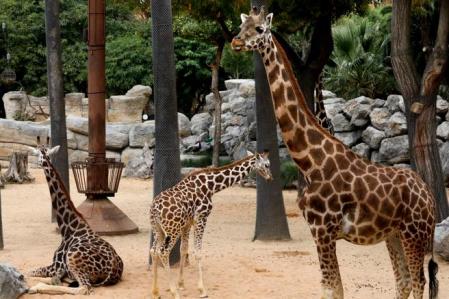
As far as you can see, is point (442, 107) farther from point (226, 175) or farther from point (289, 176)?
point (226, 175)

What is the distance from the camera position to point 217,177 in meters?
9.48

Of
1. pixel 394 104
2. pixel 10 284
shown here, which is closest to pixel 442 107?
pixel 394 104

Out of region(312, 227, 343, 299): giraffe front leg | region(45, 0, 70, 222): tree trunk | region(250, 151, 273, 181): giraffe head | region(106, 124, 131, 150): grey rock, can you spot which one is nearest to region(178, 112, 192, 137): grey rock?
region(106, 124, 131, 150): grey rock

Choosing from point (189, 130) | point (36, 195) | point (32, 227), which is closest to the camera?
point (32, 227)

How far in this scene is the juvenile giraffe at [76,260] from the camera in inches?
351

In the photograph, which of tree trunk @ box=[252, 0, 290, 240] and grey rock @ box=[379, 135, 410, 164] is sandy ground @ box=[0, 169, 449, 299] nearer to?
tree trunk @ box=[252, 0, 290, 240]

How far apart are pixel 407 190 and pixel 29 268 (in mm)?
5170

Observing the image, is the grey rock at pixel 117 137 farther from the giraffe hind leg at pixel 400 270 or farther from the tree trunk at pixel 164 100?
the giraffe hind leg at pixel 400 270

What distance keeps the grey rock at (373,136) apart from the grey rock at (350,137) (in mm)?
347

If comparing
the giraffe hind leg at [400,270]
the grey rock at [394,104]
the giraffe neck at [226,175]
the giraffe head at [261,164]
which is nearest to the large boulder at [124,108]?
the grey rock at [394,104]

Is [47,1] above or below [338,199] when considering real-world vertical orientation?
above

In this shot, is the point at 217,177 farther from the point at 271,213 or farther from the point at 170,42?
the point at 271,213

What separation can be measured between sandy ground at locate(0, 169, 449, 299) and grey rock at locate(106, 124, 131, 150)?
28.2 ft

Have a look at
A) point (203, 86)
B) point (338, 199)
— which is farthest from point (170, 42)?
point (203, 86)
